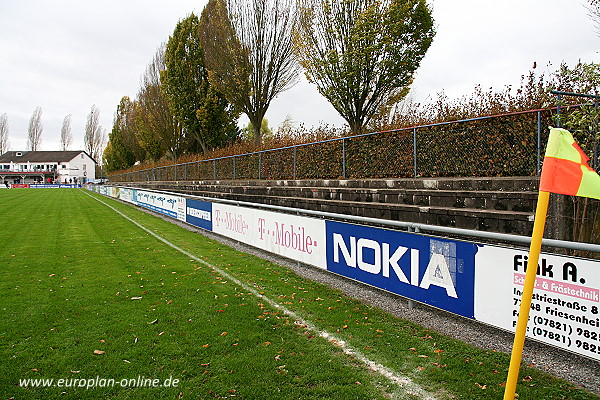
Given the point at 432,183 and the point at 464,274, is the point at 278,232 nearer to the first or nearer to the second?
the point at 432,183

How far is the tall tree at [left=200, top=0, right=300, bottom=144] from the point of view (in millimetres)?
21469

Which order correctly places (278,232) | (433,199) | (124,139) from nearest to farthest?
(433,199) < (278,232) < (124,139)

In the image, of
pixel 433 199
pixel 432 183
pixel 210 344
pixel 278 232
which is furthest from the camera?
pixel 278 232

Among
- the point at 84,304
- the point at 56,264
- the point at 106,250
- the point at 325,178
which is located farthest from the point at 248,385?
the point at 325,178

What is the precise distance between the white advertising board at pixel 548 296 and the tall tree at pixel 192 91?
29.8 m

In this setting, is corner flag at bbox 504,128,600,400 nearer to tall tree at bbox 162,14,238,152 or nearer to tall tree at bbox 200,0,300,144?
tall tree at bbox 200,0,300,144

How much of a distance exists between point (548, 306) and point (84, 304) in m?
6.04

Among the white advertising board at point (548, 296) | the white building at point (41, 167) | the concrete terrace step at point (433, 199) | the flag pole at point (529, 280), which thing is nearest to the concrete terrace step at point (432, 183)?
the concrete terrace step at point (433, 199)

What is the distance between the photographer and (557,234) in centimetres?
556

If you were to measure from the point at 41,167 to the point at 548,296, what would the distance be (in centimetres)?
12739

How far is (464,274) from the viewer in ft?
15.5

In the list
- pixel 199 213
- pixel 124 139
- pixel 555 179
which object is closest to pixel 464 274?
pixel 555 179

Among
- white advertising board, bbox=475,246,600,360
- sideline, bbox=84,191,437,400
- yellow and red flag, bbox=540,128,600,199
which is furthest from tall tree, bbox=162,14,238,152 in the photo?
yellow and red flag, bbox=540,128,600,199

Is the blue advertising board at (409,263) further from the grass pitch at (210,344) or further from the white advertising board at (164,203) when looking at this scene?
the white advertising board at (164,203)
